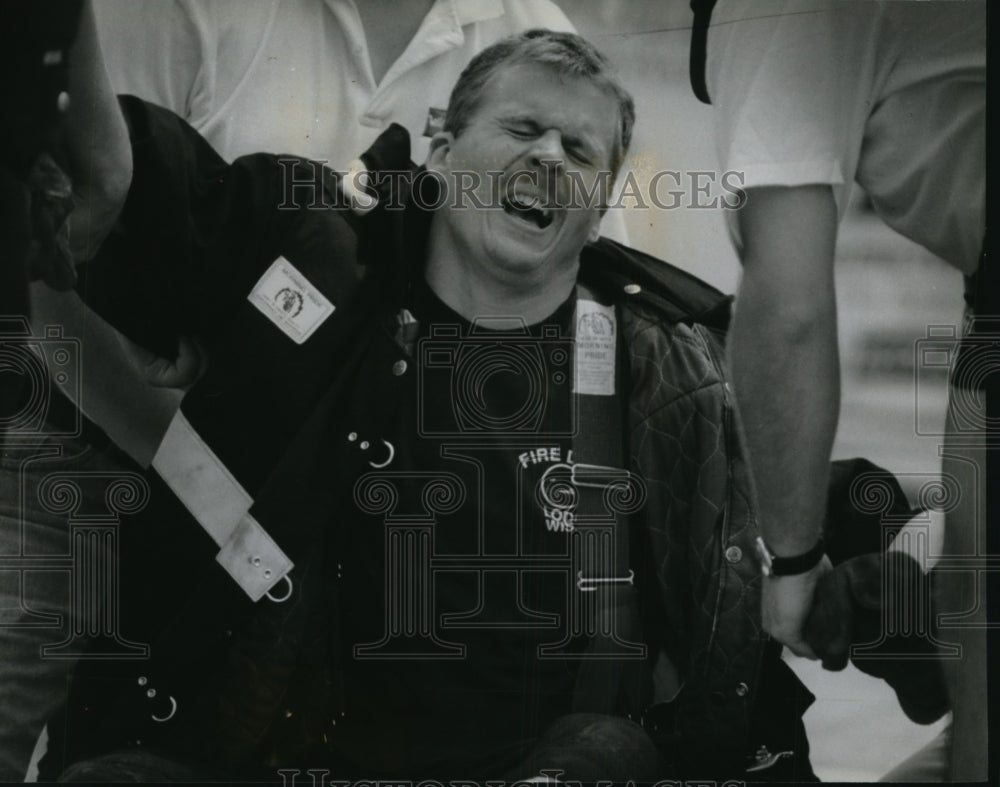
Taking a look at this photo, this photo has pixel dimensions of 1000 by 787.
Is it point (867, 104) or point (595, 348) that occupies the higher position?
point (867, 104)

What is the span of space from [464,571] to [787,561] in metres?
0.88

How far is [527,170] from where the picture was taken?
11.7 feet

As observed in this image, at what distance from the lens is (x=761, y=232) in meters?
3.61

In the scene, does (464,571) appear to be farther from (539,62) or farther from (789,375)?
(539,62)

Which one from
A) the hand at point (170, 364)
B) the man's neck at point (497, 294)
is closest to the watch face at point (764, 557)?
the man's neck at point (497, 294)

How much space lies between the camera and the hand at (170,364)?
361cm

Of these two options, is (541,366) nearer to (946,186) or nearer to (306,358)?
(306,358)

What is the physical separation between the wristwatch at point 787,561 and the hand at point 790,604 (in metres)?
0.01

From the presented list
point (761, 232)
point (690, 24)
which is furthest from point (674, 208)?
point (690, 24)

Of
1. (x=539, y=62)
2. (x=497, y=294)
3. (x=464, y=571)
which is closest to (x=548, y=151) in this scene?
(x=539, y=62)

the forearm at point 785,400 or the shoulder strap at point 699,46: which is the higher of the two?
the shoulder strap at point 699,46

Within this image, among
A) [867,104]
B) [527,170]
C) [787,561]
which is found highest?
[867,104]

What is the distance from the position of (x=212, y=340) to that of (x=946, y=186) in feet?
6.78

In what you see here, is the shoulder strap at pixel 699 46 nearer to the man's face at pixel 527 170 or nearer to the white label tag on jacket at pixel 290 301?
the man's face at pixel 527 170
